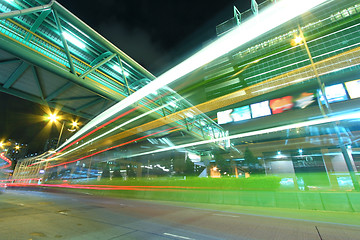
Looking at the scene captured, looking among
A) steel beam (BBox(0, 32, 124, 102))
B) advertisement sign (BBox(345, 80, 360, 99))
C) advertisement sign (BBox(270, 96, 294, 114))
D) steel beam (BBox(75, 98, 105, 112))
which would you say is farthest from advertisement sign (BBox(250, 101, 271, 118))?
steel beam (BBox(0, 32, 124, 102))

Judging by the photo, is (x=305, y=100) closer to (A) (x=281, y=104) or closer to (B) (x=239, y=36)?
(A) (x=281, y=104)

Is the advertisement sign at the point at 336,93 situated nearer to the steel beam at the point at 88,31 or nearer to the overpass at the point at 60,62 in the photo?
the overpass at the point at 60,62

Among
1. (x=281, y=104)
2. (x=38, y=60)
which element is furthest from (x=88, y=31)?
(x=281, y=104)

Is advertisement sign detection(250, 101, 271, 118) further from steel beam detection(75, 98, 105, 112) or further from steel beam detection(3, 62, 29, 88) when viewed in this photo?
steel beam detection(3, 62, 29, 88)

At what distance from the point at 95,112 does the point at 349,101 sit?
2961cm

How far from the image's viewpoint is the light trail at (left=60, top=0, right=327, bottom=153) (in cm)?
474

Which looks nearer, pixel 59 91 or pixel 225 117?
pixel 59 91

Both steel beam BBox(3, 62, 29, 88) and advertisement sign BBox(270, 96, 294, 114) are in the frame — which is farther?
advertisement sign BBox(270, 96, 294, 114)

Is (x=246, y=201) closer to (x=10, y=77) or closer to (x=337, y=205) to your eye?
(x=337, y=205)

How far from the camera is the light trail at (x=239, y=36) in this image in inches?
187

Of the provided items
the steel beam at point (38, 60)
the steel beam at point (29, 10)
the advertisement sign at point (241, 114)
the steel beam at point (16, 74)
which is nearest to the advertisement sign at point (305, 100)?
the advertisement sign at point (241, 114)

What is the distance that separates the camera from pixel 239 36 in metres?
5.85

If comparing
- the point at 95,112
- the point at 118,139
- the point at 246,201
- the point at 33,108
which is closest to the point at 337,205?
the point at 246,201

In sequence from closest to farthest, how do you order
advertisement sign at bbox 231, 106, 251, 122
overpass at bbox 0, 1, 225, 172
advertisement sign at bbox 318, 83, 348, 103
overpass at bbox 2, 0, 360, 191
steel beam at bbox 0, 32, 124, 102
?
steel beam at bbox 0, 32, 124, 102 → overpass at bbox 0, 1, 225, 172 → overpass at bbox 2, 0, 360, 191 → advertisement sign at bbox 318, 83, 348, 103 → advertisement sign at bbox 231, 106, 251, 122
